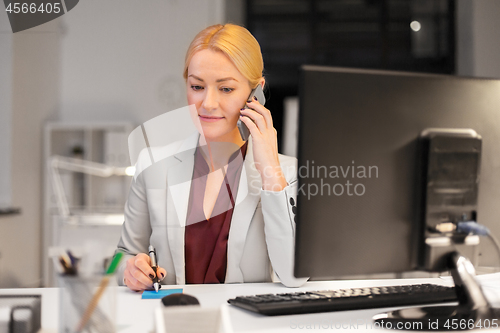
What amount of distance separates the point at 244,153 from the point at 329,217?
0.77 meters

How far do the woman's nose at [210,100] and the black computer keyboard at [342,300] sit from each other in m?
0.66

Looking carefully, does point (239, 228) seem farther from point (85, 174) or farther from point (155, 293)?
point (85, 174)

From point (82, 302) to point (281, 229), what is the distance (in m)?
0.65

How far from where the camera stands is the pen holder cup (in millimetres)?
601

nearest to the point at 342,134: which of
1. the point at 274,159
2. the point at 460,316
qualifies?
the point at 460,316

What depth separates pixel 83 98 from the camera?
466 cm

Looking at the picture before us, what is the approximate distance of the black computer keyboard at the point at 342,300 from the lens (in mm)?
792

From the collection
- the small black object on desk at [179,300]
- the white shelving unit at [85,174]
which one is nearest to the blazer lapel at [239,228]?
the small black object on desk at [179,300]

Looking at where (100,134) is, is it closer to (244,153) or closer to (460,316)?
(244,153)

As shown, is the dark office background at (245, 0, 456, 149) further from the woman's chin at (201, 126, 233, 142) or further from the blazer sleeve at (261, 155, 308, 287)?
the blazer sleeve at (261, 155, 308, 287)

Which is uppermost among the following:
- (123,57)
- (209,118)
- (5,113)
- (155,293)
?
(123,57)

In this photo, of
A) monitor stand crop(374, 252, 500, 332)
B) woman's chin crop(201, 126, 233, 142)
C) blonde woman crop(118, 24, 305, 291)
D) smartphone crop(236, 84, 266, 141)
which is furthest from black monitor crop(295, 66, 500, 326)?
woman's chin crop(201, 126, 233, 142)

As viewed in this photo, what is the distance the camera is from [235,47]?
1386mm

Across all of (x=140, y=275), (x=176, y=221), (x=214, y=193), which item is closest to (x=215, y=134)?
(x=214, y=193)
